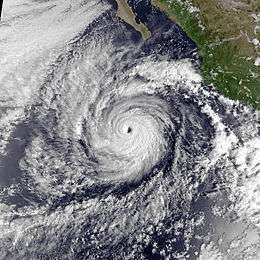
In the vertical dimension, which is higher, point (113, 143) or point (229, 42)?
point (229, 42)

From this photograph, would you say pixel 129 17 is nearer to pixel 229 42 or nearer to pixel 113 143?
pixel 229 42

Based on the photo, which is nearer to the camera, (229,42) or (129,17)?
(229,42)

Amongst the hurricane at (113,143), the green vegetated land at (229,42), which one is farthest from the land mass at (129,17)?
the green vegetated land at (229,42)

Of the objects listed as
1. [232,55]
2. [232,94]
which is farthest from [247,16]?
[232,94]

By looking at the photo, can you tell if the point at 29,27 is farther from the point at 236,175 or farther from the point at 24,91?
the point at 236,175

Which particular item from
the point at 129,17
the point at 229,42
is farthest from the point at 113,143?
the point at 229,42

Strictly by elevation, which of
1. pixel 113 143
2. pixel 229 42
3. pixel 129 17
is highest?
pixel 129 17
